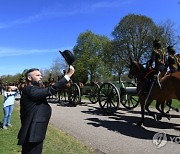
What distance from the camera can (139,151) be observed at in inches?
302

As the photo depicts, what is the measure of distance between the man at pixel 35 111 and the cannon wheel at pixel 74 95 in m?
14.2

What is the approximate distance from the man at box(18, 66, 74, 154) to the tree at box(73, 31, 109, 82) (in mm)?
58291

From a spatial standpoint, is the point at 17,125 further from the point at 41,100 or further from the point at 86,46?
the point at 86,46

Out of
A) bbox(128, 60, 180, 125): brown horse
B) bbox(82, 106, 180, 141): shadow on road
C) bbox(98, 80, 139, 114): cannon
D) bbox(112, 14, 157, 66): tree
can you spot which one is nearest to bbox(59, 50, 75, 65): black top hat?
bbox(82, 106, 180, 141): shadow on road

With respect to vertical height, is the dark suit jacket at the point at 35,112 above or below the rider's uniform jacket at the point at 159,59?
below

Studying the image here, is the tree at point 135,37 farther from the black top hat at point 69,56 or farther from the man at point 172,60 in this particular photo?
the black top hat at point 69,56

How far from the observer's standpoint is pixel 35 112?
15.0 ft

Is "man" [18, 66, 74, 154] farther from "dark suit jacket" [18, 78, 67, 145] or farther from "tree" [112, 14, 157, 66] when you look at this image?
"tree" [112, 14, 157, 66]

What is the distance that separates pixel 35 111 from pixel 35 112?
0.01 m

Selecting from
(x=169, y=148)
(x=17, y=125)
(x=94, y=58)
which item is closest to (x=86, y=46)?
(x=94, y=58)

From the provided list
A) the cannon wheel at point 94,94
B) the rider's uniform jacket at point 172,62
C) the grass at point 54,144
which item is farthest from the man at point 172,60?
the cannon wheel at point 94,94

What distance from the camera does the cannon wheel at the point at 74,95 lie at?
19.1 m

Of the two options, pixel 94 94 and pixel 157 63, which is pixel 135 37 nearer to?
pixel 94 94

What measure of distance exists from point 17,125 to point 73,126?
6.75 ft
